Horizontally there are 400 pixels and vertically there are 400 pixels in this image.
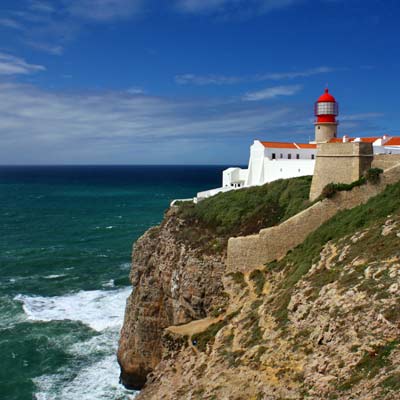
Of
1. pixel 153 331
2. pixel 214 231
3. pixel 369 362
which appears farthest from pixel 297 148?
pixel 369 362

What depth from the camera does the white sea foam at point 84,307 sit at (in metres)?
34.8

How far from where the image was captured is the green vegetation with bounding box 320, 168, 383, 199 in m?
23.5

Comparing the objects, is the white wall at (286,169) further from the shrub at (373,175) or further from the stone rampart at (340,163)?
the shrub at (373,175)

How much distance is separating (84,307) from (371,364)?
30.1 m

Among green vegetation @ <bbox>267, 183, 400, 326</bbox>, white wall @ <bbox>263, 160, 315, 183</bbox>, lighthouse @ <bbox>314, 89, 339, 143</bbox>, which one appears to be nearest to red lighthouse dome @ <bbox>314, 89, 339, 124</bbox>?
lighthouse @ <bbox>314, 89, 339, 143</bbox>

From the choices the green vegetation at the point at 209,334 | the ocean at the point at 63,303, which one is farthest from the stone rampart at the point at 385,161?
the ocean at the point at 63,303

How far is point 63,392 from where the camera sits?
25.8 meters

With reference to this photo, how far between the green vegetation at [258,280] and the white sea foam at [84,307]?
15.8m

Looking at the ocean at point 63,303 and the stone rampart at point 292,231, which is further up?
the stone rampart at point 292,231

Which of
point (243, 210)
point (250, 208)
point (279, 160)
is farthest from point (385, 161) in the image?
point (279, 160)

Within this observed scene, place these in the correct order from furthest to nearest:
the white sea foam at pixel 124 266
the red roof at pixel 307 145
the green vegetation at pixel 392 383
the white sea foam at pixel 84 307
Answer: the white sea foam at pixel 124 266
the red roof at pixel 307 145
the white sea foam at pixel 84 307
the green vegetation at pixel 392 383

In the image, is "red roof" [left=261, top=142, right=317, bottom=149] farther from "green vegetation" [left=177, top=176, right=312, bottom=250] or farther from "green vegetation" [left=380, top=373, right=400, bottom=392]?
"green vegetation" [left=380, top=373, right=400, bottom=392]

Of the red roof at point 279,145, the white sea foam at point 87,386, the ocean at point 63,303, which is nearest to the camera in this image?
the white sea foam at point 87,386

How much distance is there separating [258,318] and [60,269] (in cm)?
3493
